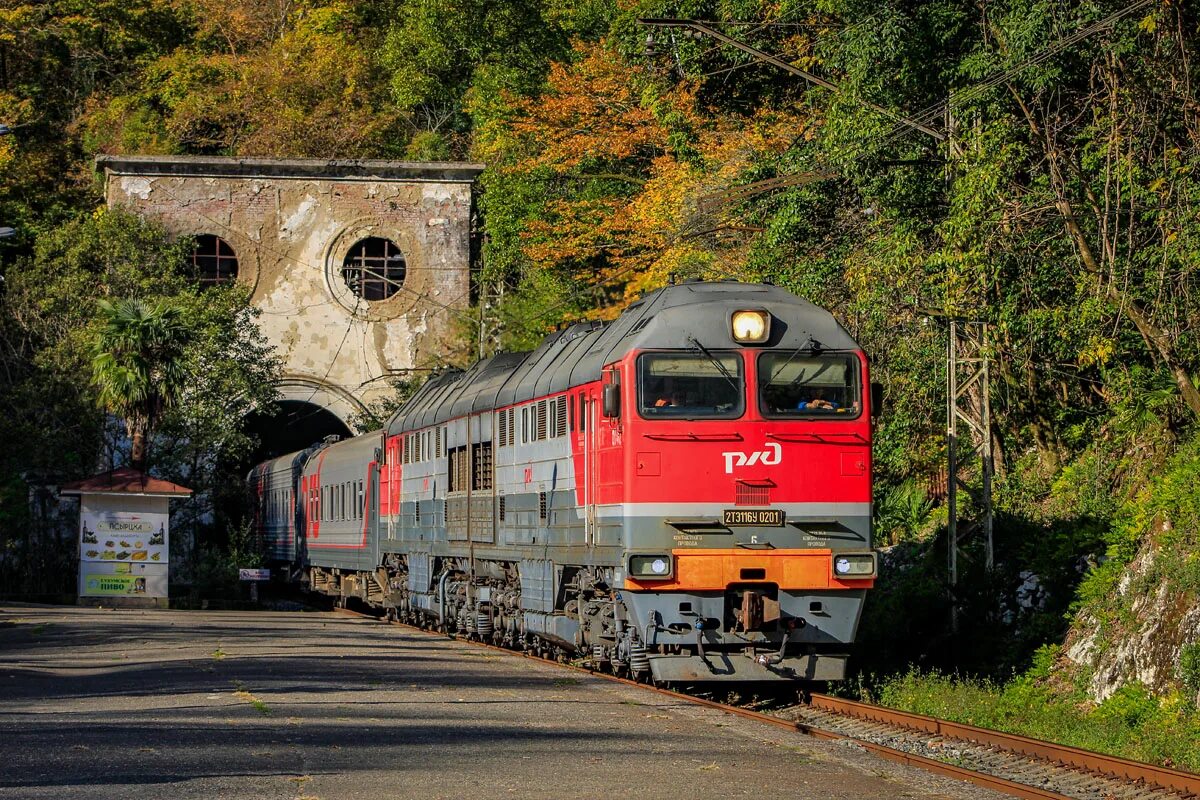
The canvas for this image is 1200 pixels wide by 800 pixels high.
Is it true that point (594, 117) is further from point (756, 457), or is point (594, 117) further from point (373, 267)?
point (756, 457)

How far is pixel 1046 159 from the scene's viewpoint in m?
19.7

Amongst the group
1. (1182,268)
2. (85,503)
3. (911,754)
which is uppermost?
(1182,268)

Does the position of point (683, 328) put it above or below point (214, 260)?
below

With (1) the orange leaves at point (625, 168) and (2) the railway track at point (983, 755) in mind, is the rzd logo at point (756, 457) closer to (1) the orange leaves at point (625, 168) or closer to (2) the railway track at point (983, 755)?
(2) the railway track at point (983, 755)

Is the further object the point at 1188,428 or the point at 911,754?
the point at 1188,428

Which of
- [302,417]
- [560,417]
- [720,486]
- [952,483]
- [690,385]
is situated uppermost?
[302,417]

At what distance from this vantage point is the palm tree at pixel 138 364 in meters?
36.8

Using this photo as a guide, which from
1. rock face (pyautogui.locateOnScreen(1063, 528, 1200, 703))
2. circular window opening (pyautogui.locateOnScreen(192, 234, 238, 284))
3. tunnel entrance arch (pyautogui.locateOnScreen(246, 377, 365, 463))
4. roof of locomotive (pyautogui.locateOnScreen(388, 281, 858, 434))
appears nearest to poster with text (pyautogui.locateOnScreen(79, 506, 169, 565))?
tunnel entrance arch (pyautogui.locateOnScreen(246, 377, 365, 463))

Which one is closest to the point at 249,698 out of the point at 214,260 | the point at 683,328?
the point at 683,328

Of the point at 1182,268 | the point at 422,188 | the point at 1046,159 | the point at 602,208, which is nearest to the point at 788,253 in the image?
the point at 1046,159

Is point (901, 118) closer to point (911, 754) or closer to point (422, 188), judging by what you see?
point (911, 754)

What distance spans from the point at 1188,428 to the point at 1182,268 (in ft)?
8.68

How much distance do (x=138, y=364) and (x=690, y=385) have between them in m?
24.4

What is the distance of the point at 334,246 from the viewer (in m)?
45.0
